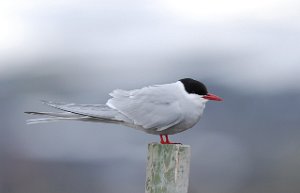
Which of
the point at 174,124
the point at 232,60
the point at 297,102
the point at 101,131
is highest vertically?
the point at 232,60

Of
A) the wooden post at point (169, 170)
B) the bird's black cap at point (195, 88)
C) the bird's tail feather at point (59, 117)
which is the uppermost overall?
the bird's black cap at point (195, 88)

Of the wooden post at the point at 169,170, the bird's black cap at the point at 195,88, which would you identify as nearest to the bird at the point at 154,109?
the bird's black cap at the point at 195,88

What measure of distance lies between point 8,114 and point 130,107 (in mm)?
51213

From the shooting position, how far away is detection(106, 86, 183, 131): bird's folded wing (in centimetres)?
591

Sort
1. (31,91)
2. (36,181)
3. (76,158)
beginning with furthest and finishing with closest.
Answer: (31,91) → (76,158) → (36,181)

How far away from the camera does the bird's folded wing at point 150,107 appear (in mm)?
5914

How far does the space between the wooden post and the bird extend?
296 millimetres

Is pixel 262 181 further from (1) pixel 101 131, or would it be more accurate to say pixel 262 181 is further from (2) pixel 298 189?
(1) pixel 101 131

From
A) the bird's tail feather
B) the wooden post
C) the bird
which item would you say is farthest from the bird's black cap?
the bird's tail feather

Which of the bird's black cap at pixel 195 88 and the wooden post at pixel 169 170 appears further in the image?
the bird's black cap at pixel 195 88

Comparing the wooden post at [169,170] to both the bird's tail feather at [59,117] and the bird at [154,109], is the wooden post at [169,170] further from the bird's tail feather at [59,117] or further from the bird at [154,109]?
the bird's tail feather at [59,117]

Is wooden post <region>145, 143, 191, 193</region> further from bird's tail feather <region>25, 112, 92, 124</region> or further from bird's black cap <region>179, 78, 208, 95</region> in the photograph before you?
bird's tail feather <region>25, 112, 92, 124</region>

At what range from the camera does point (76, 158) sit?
41781 millimetres

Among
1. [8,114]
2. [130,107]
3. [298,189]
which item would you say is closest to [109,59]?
[8,114]
